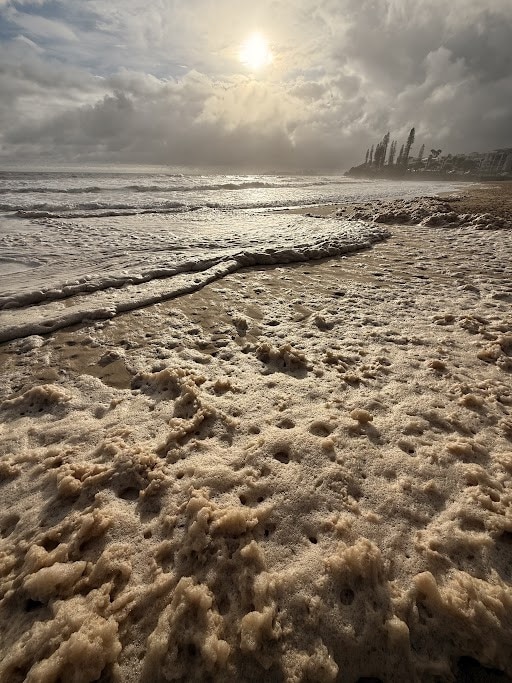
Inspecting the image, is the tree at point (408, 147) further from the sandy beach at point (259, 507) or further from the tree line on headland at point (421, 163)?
the sandy beach at point (259, 507)

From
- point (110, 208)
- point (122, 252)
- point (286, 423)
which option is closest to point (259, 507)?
point (286, 423)

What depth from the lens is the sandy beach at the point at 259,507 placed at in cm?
140

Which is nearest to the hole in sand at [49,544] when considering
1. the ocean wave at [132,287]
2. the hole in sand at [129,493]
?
the hole in sand at [129,493]

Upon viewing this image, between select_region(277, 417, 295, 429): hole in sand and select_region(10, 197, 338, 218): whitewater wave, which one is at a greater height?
select_region(277, 417, 295, 429): hole in sand

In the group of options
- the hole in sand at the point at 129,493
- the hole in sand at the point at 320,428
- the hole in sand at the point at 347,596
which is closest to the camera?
the hole in sand at the point at 347,596

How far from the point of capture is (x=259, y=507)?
1.94 meters

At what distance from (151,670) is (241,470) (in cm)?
100

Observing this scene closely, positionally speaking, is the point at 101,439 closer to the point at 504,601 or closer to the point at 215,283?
the point at 504,601

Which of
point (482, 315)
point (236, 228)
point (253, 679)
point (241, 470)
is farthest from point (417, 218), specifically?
point (253, 679)

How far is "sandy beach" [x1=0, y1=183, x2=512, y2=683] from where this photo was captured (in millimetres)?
1401

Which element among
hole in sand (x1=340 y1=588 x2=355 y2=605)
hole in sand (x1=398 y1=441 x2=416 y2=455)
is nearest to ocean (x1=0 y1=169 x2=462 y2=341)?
hole in sand (x1=398 y1=441 x2=416 y2=455)

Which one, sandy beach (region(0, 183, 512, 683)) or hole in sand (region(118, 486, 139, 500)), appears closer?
sandy beach (region(0, 183, 512, 683))

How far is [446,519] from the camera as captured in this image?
1864 millimetres

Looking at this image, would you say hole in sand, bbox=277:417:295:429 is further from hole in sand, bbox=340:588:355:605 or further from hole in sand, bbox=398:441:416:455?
hole in sand, bbox=340:588:355:605
